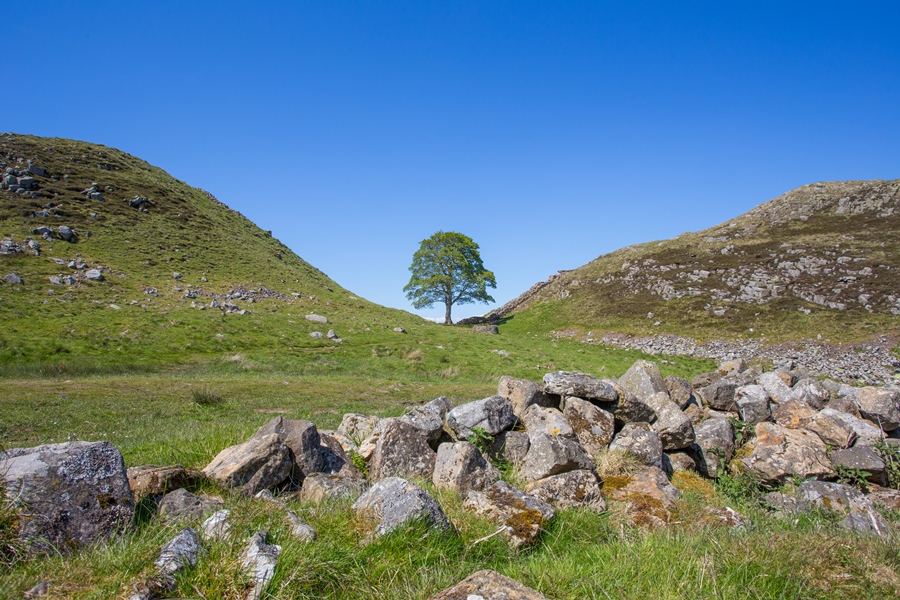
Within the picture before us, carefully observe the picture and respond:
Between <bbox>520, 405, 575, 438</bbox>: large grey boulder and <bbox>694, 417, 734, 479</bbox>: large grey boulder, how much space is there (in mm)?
3171

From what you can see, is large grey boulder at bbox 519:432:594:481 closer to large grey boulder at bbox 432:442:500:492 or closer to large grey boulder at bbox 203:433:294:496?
large grey boulder at bbox 432:442:500:492

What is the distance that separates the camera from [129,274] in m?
39.3

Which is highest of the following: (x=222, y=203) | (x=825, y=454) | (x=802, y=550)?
(x=222, y=203)

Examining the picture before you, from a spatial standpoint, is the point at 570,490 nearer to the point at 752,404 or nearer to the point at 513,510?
the point at 513,510

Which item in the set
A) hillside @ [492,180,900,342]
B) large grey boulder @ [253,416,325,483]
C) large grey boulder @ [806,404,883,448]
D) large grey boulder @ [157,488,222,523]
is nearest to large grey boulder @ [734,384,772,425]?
large grey boulder @ [806,404,883,448]

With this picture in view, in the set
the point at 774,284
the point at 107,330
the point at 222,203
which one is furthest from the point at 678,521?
the point at 222,203

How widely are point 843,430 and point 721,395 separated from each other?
2.44m

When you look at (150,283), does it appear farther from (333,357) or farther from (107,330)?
(333,357)

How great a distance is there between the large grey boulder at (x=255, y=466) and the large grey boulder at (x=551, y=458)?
3608 mm

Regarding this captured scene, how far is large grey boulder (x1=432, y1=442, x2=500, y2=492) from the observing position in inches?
254

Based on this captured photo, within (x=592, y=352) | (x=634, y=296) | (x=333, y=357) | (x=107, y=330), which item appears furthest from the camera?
(x=634, y=296)

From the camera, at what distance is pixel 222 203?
77250 millimetres

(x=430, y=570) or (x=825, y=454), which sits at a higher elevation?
(x=430, y=570)

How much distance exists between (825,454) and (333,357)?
25136 mm
